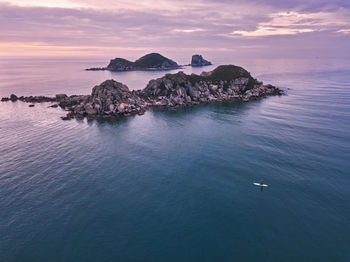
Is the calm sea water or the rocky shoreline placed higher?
the rocky shoreline

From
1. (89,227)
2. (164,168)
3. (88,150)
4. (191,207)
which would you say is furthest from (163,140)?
(89,227)

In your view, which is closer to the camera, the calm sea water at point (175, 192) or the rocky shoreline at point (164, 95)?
the calm sea water at point (175, 192)

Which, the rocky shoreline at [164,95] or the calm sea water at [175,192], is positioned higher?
the rocky shoreline at [164,95]

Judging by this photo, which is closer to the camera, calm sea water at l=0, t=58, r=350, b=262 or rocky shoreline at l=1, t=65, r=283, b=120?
calm sea water at l=0, t=58, r=350, b=262

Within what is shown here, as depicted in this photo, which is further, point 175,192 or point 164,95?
point 164,95
